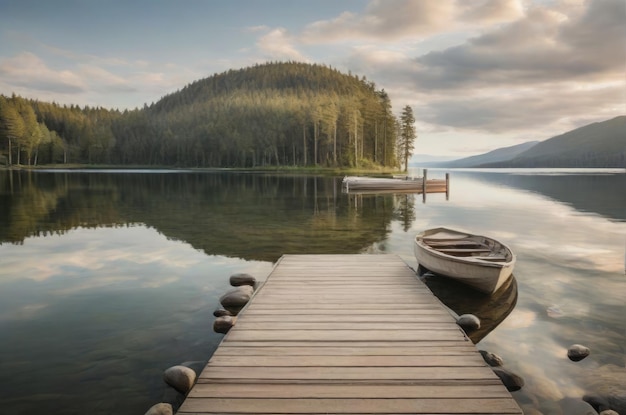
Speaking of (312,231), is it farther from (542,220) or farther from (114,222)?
(542,220)

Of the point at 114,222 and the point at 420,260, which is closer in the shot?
the point at 420,260

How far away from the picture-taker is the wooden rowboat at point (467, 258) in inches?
416

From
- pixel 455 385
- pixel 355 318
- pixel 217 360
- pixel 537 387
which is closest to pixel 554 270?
pixel 537 387

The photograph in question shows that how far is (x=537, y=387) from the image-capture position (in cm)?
695

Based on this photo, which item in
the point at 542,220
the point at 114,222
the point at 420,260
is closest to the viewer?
the point at 420,260

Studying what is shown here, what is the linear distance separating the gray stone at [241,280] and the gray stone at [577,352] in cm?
824

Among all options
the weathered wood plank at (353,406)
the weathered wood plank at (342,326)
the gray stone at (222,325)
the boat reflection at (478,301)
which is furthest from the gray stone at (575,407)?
the gray stone at (222,325)

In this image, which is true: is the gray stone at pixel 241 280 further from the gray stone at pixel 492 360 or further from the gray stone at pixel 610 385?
the gray stone at pixel 610 385

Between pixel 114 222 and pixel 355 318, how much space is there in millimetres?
22327

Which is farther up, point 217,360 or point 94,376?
point 217,360

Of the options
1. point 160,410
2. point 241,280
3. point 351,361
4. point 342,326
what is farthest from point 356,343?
point 241,280

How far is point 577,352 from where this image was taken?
26.3 ft

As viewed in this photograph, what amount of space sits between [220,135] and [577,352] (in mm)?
141361

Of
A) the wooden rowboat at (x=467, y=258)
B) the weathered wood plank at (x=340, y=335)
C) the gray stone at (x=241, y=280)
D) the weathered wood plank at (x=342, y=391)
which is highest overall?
the wooden rowboat at (x=467, y=258)
